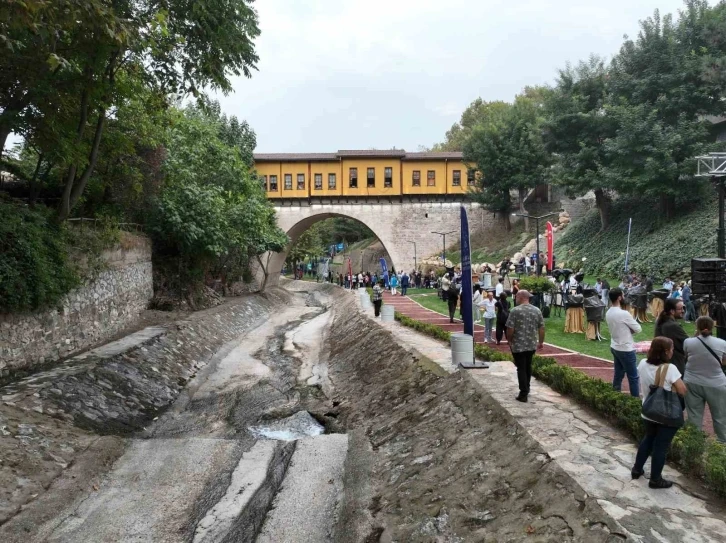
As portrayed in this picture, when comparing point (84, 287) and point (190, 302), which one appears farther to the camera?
point (190, 302)

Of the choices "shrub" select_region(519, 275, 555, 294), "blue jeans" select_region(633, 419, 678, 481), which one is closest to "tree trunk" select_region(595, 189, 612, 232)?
"shrub" select_region(519, 275, 555, 294)

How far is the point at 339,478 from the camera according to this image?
316 inches

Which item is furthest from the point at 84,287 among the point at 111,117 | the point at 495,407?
the point at 495,407

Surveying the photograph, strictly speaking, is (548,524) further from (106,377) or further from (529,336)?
(106,377)

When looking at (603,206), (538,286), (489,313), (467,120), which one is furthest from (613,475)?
(467,120)

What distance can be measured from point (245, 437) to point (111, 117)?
11.9 metres

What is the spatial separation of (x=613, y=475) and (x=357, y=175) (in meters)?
43.4

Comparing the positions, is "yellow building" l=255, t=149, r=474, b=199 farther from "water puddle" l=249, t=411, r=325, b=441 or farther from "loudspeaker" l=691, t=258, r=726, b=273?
"loudspeaker" l=691, t=258, r=726, b=273

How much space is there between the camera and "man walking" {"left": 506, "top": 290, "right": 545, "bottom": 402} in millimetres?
7625

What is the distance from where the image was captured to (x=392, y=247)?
154ft

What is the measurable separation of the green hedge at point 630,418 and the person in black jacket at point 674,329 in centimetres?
87

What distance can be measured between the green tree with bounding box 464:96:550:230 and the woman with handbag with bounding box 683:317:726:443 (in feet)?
116

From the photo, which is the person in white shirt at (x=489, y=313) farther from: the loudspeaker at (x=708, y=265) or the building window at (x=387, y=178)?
the building window at (x=387, y=178)

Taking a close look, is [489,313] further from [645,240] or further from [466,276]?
[645,240]
